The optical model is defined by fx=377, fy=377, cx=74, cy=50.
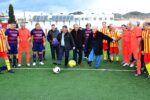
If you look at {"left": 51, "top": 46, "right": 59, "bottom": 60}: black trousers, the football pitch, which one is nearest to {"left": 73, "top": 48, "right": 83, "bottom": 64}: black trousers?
{"left": 51, "top": 46, "right": 59, "bottom": 60}: black trousers

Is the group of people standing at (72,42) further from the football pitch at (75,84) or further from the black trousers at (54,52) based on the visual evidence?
the football pitch at (75,84)

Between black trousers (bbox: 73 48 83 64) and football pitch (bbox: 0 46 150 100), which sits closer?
football pitch (bbox: 0 46 150 100)

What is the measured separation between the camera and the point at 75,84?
1175 cm

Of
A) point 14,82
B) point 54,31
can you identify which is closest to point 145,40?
point 14,82

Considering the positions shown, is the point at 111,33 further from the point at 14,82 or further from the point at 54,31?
the point at 14,82

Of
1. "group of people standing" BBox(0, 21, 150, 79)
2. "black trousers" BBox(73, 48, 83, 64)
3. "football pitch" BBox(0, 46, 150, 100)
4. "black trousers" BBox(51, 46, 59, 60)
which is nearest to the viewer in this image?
"football pitch" BBox(0, 46, 150, 100)

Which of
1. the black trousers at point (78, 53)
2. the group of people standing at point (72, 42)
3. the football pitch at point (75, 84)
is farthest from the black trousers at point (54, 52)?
the football pitch at point (75, 84)

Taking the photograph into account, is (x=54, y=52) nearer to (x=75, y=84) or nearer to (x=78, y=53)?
(x=78, y=53)

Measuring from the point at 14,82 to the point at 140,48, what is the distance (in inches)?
174

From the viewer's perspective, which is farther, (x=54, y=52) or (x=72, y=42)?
(x=54, y=52)

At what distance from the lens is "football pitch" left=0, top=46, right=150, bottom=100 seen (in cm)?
1006

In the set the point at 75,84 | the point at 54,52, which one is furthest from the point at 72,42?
the point at 75,84

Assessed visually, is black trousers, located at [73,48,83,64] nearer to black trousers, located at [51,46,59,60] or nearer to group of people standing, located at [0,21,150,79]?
group of people standing, located at [0,21,150,79]

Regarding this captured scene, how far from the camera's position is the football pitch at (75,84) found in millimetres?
10062
